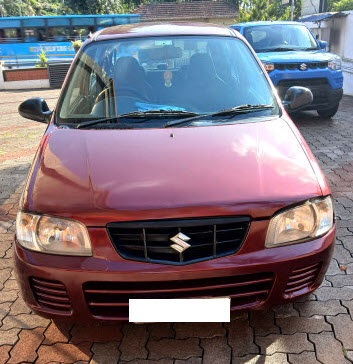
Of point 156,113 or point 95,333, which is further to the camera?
point 156,113

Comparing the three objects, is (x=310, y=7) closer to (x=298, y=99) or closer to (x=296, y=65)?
(x=296, y=65)

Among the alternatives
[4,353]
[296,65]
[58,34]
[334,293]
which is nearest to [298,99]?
[334,293]

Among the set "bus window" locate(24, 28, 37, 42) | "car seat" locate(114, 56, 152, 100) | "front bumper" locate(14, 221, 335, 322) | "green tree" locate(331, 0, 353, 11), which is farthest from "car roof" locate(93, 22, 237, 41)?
"green tree" locate(331, 0, 353, 11)

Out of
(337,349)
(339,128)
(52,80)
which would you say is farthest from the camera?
(52,80)

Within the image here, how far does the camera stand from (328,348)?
2.20 metres

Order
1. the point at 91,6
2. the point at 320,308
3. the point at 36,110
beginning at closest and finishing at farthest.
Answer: the point at 320,308
the point at 36,110
the point at 91,6

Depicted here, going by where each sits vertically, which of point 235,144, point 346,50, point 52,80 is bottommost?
point 52,80

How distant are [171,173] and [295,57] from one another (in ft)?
18.5

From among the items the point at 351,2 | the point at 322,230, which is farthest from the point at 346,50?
the point at 351,2

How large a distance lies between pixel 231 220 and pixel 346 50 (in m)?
11.6

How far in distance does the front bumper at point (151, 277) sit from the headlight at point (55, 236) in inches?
1.4

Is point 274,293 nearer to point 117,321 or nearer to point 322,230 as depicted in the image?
point 322,230

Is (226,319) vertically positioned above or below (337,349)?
above

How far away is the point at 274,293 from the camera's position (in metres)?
2.03
